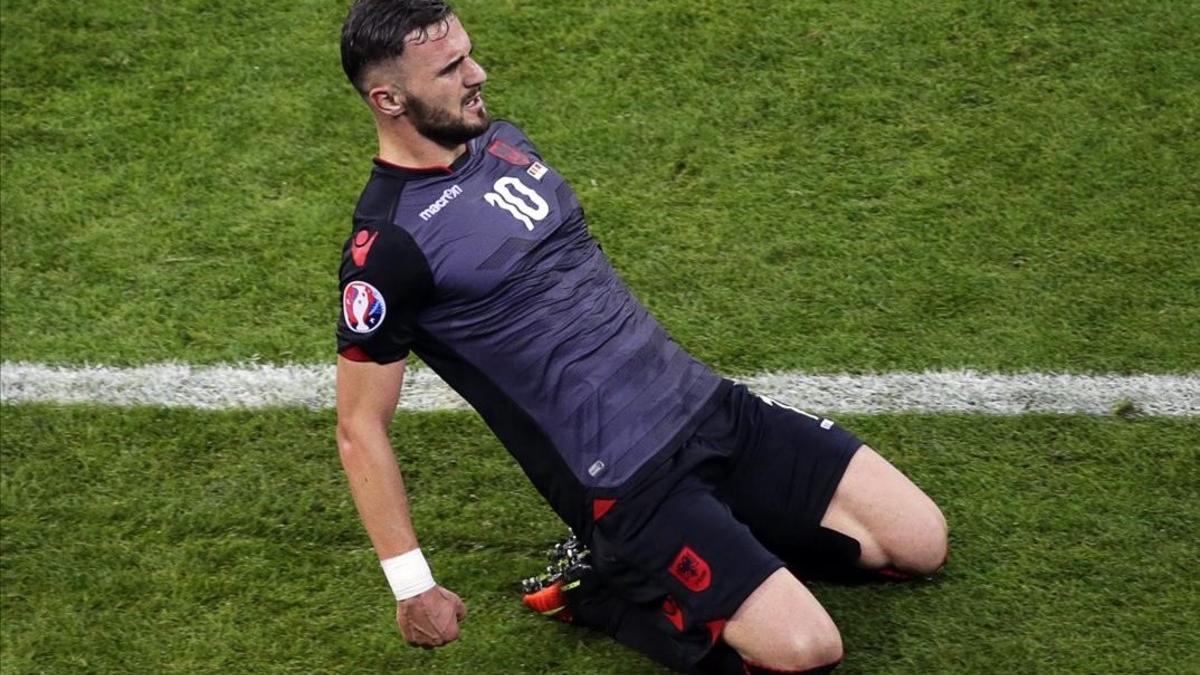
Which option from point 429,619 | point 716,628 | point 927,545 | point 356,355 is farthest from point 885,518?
point 356,355

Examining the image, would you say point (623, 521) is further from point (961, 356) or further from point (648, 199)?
point (648, 199)

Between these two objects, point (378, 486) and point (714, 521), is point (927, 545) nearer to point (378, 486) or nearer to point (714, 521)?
point (714, 521)

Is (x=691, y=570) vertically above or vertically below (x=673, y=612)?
above

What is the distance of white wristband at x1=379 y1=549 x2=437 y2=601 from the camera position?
410cm

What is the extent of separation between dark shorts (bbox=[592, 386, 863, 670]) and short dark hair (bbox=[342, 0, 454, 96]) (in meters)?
1.30

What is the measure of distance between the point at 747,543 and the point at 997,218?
6.72 feet

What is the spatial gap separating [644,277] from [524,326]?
1.47 meters

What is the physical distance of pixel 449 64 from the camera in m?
4.20

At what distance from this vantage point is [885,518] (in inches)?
177

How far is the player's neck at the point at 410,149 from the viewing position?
4.29m

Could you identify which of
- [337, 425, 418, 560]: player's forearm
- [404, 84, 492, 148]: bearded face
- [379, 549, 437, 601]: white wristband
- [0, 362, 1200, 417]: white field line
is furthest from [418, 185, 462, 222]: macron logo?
[0, 362, 1200, 417]: white field line

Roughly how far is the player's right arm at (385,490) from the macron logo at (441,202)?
40 cm

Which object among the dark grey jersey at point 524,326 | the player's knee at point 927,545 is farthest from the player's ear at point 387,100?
the player's knee at point 927,545

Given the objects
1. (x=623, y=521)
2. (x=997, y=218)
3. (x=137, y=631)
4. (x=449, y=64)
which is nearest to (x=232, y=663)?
(x=137, y=631)
